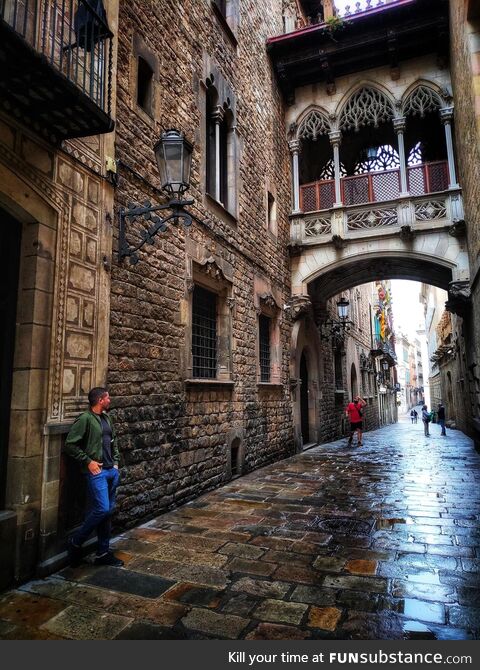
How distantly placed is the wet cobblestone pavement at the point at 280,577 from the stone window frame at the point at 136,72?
5.22m

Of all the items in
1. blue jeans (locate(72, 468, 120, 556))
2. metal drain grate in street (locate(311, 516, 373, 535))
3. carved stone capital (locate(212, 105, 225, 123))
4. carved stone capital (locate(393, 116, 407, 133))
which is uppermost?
carved stone capital (locate(393, 116, 407, 133))

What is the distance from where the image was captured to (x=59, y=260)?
4.12 m

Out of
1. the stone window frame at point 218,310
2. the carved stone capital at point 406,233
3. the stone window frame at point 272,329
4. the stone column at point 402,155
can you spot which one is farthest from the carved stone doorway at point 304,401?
the stone window frame at point 218,310

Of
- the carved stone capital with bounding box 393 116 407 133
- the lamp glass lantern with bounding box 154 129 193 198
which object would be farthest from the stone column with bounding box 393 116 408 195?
the lamp glass lantern with bounding box 154 129 193 198

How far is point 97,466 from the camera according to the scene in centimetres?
371

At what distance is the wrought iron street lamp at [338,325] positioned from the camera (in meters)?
15.1

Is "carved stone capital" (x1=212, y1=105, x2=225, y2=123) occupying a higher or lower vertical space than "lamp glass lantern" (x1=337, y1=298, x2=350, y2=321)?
higher

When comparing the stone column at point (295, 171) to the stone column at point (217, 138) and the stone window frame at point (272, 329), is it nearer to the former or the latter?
the stone window frame at point (272, 329)

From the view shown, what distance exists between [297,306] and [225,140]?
15.8 ft

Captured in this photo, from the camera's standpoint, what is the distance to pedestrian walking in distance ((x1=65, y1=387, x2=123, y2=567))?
3.70 m

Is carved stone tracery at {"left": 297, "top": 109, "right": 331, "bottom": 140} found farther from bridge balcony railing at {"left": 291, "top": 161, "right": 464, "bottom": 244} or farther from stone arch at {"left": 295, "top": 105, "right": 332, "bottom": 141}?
bridge balcony railing at {"left": 291, "top": 161, "right": 464, "bottom": 244}

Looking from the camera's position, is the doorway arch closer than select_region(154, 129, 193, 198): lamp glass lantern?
No

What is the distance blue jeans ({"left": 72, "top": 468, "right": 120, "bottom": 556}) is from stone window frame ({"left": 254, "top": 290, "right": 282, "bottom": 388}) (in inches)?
232

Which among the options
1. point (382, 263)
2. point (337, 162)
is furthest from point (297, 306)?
point (337, 162)
